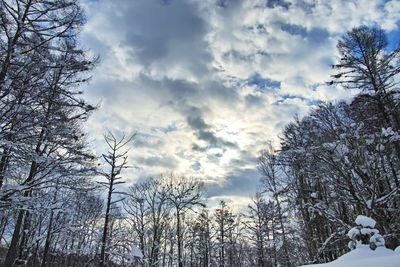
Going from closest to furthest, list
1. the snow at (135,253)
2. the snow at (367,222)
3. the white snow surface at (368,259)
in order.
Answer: the white snow surface at (368,259) < the snow at (367,222) < the snow at (135,253)

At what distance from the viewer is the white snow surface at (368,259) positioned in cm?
312

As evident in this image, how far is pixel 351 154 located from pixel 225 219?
23252 millimetres

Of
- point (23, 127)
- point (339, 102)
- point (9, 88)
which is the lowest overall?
point (23, 127)

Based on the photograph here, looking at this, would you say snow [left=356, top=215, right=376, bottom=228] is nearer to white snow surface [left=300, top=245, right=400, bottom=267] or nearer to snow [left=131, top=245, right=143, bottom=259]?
white snow surface [left=300, top=245, right=400, bottom=267]

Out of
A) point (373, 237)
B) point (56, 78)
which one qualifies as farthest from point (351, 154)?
point (56, 78)

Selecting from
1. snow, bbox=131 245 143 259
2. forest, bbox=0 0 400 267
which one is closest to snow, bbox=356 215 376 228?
forest, bbox=0 0 400 267

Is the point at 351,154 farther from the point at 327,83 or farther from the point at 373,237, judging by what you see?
the point at 327,83

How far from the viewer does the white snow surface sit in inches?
123

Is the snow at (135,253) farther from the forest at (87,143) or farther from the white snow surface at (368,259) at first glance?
the white snow surface at (368,259)

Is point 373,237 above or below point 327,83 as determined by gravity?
below

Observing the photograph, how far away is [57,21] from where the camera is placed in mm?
5973

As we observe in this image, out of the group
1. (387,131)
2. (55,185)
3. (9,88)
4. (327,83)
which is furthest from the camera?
(327,83)

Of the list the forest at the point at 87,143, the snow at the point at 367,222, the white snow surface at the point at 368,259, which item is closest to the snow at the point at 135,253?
the forest at the point at 87,143

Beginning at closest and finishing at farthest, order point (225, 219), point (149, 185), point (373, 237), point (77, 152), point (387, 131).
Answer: point (373, 237) → point (77, 152) → point (387, 131) → point (149, 185) → point (225, 219)
